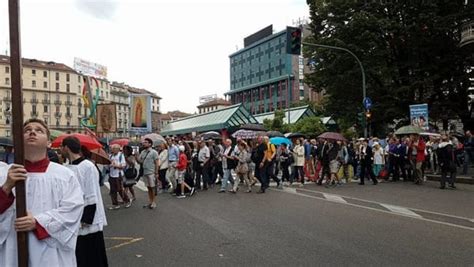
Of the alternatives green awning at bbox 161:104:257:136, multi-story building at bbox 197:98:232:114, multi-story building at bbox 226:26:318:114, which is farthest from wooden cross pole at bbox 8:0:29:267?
multi-story building at bbox 197:98:232:114

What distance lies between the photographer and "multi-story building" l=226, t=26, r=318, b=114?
105188 millimetres

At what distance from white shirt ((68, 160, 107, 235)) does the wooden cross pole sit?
1596 millimetres

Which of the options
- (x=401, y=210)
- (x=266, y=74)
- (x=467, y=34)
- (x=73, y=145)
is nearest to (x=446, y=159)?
(x=401, y=210)

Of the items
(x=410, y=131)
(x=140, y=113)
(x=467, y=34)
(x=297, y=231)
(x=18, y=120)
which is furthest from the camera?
(x=140, y=113)

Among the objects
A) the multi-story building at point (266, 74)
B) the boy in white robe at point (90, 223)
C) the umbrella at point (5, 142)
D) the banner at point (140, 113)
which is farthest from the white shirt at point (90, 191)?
the multi-story building at point (266, 74)

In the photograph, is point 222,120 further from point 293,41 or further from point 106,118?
point 293,41

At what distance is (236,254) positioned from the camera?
21.3 ft

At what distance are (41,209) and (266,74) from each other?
112111 millimetres

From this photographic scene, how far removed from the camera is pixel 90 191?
4383mm

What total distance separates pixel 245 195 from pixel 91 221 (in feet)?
31.2

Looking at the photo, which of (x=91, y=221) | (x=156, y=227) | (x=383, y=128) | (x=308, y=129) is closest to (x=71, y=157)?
(x=91, y=221)

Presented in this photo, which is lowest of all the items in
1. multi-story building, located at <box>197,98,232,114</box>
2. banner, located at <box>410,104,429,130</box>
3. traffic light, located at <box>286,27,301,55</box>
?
banner, located at <box>410,104,429,130</box>

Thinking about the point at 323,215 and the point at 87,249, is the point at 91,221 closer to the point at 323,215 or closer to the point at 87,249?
the point at 87,249

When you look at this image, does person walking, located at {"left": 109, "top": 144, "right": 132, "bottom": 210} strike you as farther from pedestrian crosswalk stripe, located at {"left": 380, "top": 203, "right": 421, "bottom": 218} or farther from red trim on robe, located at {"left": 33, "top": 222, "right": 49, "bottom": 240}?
red trim on robe, located at {"left": 33, "top": 222, "right": 49, "bottom": 240}
